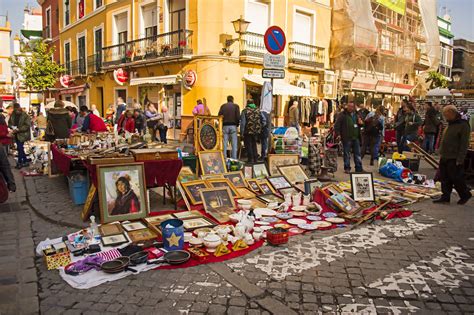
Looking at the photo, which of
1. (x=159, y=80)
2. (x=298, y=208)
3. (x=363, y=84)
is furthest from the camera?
(x=363, y=84)

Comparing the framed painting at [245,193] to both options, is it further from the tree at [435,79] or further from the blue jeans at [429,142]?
the tree at [435,79]

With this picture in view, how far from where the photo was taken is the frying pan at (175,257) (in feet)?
13.0

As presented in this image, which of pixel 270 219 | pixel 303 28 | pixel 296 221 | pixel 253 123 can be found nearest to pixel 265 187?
pixel 270 219

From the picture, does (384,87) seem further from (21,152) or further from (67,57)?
(67,57)

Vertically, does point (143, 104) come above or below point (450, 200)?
above

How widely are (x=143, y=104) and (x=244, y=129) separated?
427 inches

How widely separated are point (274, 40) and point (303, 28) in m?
12.6

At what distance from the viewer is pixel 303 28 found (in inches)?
763

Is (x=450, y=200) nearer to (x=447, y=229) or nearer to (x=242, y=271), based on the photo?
(x=447, y=229)

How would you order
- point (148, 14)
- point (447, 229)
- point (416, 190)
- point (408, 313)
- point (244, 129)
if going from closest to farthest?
point (408, 313), point (447, 229), point (416, 190), point (244, 129), point (148, 14)

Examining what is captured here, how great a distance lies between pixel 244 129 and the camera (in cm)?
987

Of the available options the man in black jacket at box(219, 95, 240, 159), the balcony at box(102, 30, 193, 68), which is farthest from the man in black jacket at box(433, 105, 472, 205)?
the balcony at box(102, 30, 193, 68)

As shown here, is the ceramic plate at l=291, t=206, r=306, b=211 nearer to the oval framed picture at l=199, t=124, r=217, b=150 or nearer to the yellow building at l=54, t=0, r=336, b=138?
the oval framed picture at l=199, t=124, r=217, b=150

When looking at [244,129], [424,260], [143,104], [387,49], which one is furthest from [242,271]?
[387,49]
